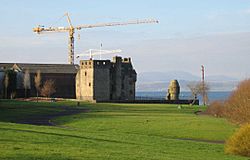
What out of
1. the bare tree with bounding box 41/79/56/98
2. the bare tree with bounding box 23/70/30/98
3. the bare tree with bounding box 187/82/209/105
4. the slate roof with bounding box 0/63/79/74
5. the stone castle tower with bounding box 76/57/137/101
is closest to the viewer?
the bare tree with bounding box 41/79/56/98

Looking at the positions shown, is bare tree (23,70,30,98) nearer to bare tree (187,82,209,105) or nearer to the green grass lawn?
bare tree (187,82,209,105)

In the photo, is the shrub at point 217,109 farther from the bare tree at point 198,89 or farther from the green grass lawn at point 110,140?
the bare tree at point 198,89

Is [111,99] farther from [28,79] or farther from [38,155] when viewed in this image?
[38,155]

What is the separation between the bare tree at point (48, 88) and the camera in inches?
4340

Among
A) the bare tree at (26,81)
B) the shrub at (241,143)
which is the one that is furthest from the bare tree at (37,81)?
the shrub at (241,143)

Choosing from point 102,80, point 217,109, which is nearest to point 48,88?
point 102,80

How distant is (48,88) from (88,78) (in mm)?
9880

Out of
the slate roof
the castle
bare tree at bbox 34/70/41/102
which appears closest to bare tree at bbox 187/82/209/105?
the castle

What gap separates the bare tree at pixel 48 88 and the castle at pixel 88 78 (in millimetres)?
3178

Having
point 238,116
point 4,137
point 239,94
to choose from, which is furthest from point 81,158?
point 239,94

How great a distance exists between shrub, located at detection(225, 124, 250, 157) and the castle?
278ft

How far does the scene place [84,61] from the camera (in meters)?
117

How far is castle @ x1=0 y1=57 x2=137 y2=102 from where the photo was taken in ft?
376

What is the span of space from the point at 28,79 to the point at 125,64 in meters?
25.0
